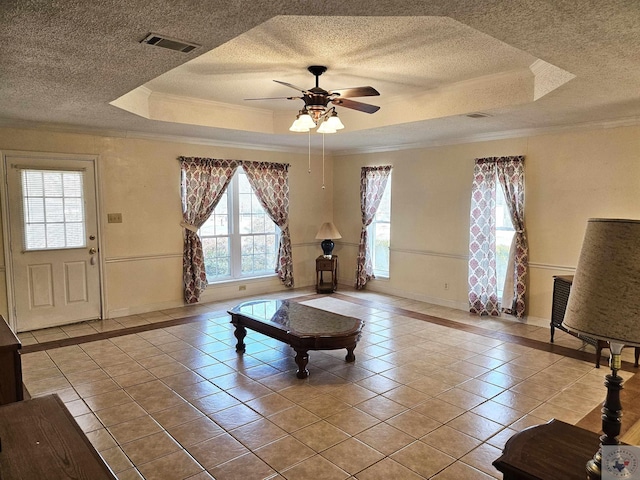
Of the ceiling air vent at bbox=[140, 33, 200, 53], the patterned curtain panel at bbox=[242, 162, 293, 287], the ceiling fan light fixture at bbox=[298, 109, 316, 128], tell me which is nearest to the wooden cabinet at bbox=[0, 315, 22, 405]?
the ceiling air vent at bbox=[140, 33, 200, 53]

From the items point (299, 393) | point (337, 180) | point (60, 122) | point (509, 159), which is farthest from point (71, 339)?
point (509, 159)

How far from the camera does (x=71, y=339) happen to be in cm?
490

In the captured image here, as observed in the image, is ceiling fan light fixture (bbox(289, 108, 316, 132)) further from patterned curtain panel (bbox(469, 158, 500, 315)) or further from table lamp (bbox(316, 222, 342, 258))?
table lamp (bbox(316, 222, 342, 258))

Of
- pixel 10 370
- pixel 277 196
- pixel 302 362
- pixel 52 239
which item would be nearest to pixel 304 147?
pixel 277 196

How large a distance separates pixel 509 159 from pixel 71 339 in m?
5.73

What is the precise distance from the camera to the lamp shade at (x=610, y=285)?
1.18 metres

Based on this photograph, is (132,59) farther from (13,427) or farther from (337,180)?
(337,180)

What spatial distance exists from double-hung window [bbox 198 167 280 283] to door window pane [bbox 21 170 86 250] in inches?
68.6

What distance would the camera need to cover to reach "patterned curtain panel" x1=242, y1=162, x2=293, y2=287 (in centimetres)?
702

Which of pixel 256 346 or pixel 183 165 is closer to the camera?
pixel 256 346

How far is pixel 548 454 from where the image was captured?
1.52 metres

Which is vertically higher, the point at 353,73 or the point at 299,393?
the point at 353,73

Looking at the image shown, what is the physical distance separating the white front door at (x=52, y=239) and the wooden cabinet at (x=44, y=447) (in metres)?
4.14

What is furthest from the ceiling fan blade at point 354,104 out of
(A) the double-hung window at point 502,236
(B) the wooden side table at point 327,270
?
(B) the wooden side table at point 327,270
